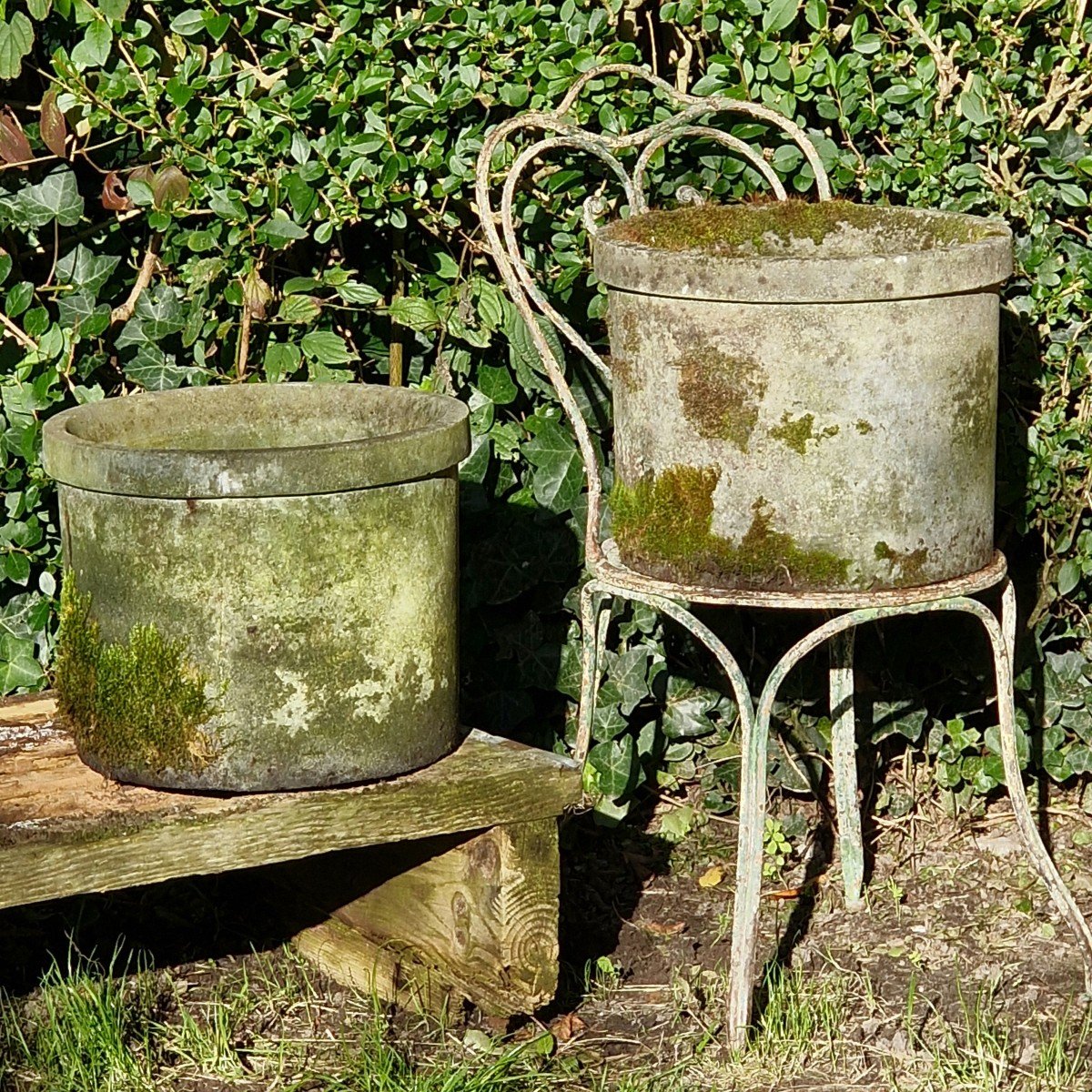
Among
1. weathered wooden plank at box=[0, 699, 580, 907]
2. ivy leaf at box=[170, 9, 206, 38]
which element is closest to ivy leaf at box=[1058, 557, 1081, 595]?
weathered wooden plank at box=[0, 699, 580, 907]

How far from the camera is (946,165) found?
11.3 feet

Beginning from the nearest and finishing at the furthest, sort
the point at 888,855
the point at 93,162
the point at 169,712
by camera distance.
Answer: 1. the point at 169,712
2. the point at 93,162
3. the point at 888,855

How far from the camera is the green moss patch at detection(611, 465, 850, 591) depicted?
2746 mm

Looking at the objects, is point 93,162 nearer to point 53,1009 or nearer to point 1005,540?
point 53,1009

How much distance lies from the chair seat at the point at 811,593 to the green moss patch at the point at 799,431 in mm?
230

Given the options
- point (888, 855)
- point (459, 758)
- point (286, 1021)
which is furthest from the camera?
point (888, 855)

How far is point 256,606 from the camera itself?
2561mm

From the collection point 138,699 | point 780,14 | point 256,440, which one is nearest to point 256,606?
point 138,699

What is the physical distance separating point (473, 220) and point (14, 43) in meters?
0.91

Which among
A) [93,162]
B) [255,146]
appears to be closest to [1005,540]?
[255,146]

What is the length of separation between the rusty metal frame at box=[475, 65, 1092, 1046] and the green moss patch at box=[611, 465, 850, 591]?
2 cm

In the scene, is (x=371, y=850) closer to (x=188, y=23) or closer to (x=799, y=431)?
(x=799, y=431)

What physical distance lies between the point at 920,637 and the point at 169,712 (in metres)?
1.81

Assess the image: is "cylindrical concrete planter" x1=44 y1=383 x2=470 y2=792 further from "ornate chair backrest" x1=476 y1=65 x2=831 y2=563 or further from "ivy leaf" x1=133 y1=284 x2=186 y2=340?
"ivy leaf" x1=133 y1=284 x2=186 y2=340
